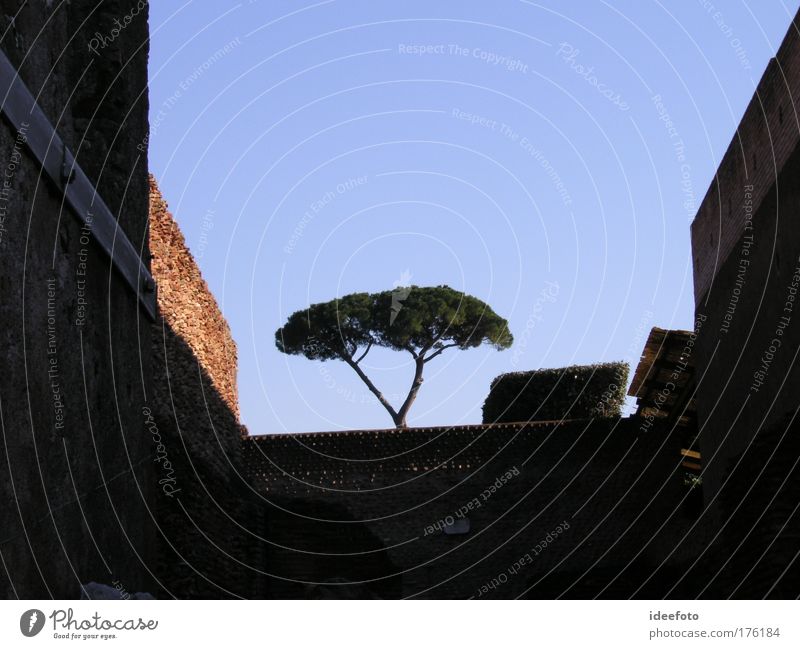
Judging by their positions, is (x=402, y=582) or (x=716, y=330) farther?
Answer: (x=402, y=582)

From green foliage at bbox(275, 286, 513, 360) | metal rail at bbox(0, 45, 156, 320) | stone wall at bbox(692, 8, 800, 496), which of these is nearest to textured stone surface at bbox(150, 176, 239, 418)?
stone wall at bbox(692, 8, 800, 496)

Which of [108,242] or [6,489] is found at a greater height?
[108,242]

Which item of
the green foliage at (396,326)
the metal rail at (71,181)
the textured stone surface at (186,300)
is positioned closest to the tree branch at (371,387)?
the green foliage at (396,326)

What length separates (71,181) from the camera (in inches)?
248

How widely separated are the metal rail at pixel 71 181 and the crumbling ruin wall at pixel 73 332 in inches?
2.9

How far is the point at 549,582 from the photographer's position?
1559 centimetres

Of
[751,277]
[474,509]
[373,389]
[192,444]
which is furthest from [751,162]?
[373,389]

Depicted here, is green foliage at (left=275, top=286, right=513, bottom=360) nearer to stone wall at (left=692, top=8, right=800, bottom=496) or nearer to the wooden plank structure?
the wooden plank structure

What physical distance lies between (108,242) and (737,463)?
6598 millimetres

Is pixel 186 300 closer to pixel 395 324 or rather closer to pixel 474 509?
pixel 474 509

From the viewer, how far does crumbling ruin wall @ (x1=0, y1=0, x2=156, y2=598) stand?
212 inches

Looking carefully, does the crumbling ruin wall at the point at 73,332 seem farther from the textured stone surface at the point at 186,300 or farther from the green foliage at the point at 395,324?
the green foliage at the point at 395,324

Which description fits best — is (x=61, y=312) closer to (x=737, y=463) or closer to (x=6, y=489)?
(x=6, y=489)

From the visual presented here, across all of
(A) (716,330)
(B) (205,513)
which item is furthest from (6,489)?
(B) (205,513)
